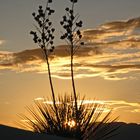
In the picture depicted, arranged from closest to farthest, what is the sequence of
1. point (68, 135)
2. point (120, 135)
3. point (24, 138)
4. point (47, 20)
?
point (24, 138)
point (68, 135)
point (47, 20)
point (120, 135)

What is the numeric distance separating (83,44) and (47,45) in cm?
98

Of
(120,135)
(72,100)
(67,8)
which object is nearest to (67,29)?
(67,8)

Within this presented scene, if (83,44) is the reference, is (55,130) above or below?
below

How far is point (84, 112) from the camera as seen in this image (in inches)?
430

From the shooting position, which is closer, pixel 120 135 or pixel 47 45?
pixel 47 45

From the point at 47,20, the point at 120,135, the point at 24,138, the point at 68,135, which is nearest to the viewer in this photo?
the point at 24,138

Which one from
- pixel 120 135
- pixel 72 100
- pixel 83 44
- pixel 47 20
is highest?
pixel 47 20

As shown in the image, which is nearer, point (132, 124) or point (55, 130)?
point (55, 130)

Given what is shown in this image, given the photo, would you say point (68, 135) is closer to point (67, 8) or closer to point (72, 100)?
point (72, 100)

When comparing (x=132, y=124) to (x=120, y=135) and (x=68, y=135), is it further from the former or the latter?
(x=68, y=135)

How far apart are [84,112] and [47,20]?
8.36 ft

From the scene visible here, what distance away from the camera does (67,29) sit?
1081 centimetres

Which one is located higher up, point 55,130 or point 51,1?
point 51,1

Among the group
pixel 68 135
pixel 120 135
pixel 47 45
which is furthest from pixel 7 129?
pixel 120 135
